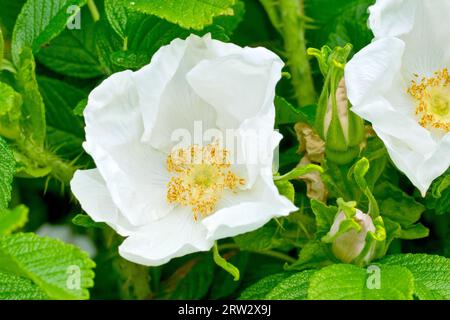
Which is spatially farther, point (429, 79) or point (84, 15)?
point (84, 15)

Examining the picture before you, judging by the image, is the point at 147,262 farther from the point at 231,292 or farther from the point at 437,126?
the point at 437,126

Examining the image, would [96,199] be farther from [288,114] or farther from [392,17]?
[392,17]

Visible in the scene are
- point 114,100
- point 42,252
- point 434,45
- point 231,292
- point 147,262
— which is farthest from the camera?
point 231,292

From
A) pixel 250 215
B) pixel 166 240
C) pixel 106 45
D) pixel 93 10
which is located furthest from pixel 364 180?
pixel 93 10

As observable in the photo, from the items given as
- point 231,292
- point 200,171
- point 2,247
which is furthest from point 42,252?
point 231,292
